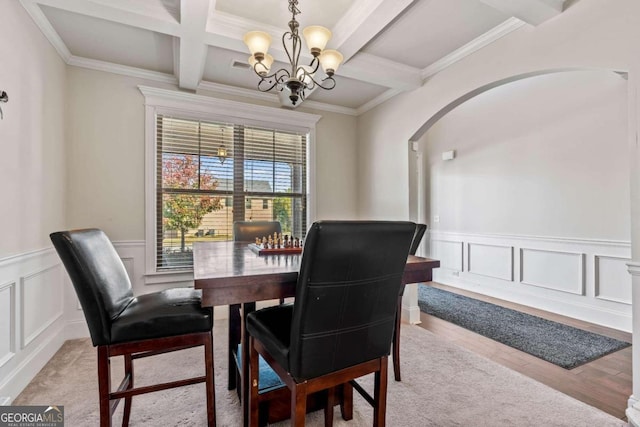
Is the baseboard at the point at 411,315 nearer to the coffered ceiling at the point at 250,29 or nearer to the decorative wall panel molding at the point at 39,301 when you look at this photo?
the coffered ceiling at the point at 250,29

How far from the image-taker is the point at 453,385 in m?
2.01

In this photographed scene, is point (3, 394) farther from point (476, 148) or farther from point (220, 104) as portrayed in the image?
point (476, 148)

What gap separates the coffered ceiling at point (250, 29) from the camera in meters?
2.07

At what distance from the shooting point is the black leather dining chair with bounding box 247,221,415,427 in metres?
1.02

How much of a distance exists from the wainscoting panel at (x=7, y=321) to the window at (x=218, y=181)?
4.24ft

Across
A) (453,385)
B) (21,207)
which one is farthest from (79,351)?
(453,385)

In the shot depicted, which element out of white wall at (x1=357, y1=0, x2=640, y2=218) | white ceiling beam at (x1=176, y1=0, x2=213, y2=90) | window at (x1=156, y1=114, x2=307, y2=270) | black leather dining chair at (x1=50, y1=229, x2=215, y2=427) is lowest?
black leather dining chair at (x1=50, y1=229, x2=215, y2=427)

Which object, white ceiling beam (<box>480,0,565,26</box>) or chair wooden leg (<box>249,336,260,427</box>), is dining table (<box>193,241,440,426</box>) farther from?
white ceiling beam (<box>480,0,565,26</box>)

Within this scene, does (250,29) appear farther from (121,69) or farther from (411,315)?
(411,315)

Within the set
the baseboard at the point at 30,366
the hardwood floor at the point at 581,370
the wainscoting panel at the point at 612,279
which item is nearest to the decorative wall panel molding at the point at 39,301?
the baseboard at the point at 30,366

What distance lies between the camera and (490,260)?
4.20 meters

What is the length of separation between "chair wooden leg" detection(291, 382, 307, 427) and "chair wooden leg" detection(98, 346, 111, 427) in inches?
34.6

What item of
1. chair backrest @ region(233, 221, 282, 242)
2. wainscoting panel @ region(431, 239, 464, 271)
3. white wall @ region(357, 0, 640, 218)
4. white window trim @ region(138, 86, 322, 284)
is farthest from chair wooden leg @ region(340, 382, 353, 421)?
wainscoting panel @ region(431, 239, 464, 271)

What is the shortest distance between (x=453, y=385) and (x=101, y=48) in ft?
12.9
